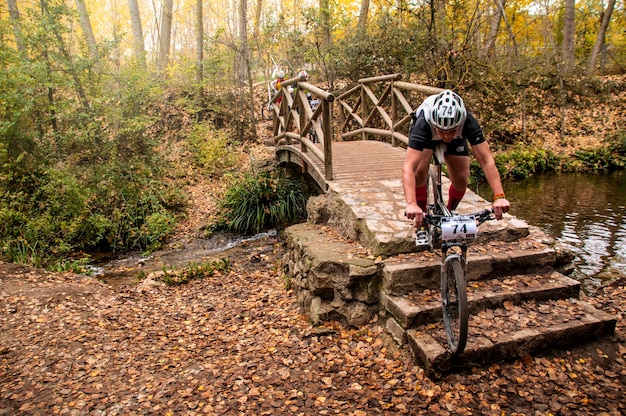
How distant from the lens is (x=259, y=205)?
965 centimetres

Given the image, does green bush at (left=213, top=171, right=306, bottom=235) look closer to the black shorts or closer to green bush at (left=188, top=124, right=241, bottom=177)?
green bush at (left=188, top=124, right=241, bottom=177)

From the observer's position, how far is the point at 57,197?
29.3 ft

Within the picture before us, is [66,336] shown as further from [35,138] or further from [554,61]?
[554,61]

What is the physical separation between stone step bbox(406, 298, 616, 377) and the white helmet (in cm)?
174

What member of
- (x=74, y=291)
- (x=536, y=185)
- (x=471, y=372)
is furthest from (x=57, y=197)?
(x=536, y=185)

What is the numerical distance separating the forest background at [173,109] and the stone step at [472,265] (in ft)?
19.7

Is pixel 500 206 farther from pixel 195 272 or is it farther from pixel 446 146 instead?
pixel 195 272

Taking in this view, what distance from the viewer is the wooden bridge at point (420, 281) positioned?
3.54 metres

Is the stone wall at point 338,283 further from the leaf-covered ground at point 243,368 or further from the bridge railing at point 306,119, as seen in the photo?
the bridge railing at point 306,119

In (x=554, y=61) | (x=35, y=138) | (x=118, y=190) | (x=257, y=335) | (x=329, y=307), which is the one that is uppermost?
(x=554, y=61)

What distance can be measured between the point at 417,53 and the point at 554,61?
19.2 ft

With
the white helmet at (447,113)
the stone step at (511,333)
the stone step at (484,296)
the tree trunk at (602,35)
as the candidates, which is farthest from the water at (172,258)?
the tree trunk at (602,35)

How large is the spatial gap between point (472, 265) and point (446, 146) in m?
1.32

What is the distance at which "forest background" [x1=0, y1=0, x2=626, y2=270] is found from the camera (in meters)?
8.91
